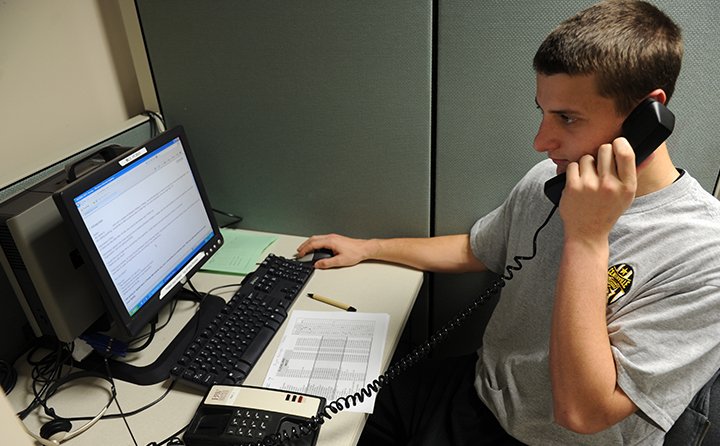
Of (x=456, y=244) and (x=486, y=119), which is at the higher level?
(x=486, y=119)

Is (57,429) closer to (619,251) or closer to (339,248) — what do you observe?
(339,248)

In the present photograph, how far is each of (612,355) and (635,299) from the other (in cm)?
12

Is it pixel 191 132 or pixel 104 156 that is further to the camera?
pixel 191 132

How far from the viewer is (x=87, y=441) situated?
94 centimetres

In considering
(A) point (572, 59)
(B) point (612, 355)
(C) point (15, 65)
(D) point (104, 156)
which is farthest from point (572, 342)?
(C) point (15, 65)

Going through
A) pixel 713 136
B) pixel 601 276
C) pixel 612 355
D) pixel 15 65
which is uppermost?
pixel 15 65

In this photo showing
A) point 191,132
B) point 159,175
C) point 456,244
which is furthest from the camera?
point 191,132

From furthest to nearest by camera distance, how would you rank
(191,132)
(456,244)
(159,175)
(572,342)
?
(191,132)
(456,244)
(159,175)
(572,342)

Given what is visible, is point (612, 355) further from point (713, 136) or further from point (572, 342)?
point (713, 136)

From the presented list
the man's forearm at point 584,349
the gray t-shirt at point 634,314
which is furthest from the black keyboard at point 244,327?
the man's forearm at point 584,349

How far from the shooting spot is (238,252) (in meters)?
1.50

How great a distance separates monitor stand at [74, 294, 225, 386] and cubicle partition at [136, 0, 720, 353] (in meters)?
0.48

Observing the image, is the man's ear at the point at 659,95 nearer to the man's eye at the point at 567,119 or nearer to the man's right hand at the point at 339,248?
the man's eye at the point at 567,119

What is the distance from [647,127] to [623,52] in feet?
0.42
